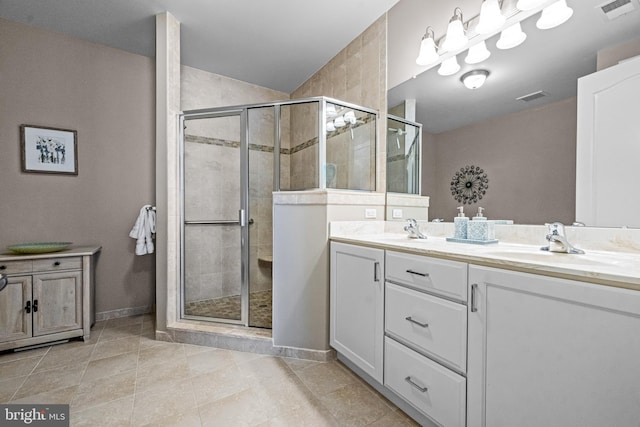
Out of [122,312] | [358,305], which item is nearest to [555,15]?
[358,305]

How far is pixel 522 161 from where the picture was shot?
1452mm

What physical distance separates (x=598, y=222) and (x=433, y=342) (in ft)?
2.98

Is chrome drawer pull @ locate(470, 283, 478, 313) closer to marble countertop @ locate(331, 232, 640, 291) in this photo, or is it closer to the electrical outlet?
marble countertop @ locate(331, 232, 640, 291)

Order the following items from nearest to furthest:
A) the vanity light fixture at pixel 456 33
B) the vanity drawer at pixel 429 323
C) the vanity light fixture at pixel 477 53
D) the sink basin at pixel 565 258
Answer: the sink basin at pixel 565 258 → the vanity drawer at pixel 429 323 → the vanity light fixture at pixel 477 53 → the vanity light fixture at pixel 456 33

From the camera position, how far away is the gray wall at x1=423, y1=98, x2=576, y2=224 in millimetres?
1312

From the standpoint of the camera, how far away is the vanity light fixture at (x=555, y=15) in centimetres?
129

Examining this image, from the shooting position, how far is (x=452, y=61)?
5.91 feet

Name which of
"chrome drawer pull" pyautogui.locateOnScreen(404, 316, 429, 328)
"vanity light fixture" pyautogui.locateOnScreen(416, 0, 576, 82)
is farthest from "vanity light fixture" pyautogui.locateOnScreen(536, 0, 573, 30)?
"chrome drawer pull" pyautogui.locateOnScreen(404, 316, 429, 328)

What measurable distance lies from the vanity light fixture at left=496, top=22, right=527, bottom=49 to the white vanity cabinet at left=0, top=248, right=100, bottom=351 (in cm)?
322

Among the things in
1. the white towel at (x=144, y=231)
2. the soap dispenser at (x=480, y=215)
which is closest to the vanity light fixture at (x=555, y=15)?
the soap dispenser at (x=480, y=215)

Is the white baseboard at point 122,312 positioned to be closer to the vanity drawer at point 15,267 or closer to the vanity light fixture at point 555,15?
the vanity drawer at point 15,267

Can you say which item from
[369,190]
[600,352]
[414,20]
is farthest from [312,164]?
[600,352]

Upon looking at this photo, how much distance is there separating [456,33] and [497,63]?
1.19 ft

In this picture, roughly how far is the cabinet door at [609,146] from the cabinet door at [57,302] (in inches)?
131
